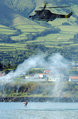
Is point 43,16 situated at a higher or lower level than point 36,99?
higher

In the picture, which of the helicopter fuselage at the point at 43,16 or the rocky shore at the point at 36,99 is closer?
the helicopter fuselage at the point at 43,16

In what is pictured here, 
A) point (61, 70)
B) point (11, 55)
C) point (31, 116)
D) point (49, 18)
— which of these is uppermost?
point (49, 18)

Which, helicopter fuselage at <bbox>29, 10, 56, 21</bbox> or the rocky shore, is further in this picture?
the rocky shore

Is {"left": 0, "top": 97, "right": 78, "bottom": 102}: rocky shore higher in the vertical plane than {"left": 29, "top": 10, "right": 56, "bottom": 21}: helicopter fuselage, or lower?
lower

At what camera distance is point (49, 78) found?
470ft

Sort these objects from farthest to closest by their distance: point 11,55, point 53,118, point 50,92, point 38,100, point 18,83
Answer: point 11,55
point 50,92
point 38,100
point 18,83
point 53,118

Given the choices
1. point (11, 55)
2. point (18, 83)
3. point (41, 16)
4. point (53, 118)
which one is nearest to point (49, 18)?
point (41, 16)

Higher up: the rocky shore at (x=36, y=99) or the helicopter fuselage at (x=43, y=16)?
the helicopter fuselage at (x=43, y=16)

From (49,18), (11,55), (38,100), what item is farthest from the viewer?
(11,55)

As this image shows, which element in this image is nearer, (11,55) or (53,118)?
(53,118)

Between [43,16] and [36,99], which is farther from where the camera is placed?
[36,99]

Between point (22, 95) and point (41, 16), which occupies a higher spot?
point (41, 16)

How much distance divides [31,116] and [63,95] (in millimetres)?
70855

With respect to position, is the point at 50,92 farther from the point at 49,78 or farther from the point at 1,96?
the point at 1,96
